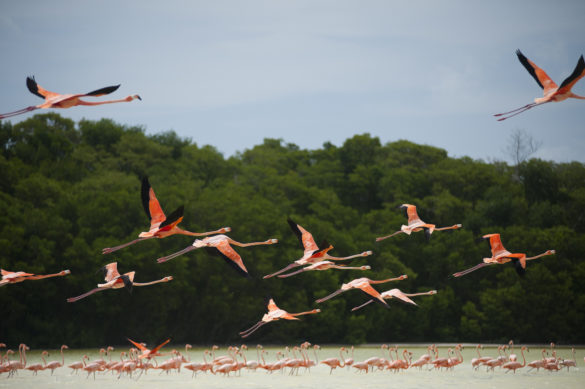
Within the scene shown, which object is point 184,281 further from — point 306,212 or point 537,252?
point 537,252

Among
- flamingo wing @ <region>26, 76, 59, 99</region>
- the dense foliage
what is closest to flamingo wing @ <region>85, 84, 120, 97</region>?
flamingo wing @ <region>26, 76, 59, 99</region>

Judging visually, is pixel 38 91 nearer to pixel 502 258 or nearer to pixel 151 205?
pixel 151 205

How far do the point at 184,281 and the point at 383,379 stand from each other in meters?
20.8

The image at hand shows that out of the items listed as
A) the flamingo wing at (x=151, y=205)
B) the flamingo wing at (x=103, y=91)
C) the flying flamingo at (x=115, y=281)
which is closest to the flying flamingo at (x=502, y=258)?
the flamingo wing at (x=151, y=205)

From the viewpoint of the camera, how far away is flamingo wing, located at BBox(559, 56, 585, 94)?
1247cm

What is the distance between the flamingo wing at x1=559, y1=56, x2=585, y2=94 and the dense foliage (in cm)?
2660

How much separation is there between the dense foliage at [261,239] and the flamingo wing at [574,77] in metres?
26.6

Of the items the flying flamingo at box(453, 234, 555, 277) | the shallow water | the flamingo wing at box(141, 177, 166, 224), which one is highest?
the flamingo wing at box(141, 177, 166, 224)

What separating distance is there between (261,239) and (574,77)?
34488mm

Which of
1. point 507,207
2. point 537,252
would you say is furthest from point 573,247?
point 507,207

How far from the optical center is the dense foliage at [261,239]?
41.1 meters

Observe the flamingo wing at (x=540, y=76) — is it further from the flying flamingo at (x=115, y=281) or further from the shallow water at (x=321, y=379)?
the shallow water at (x=321, y=379)

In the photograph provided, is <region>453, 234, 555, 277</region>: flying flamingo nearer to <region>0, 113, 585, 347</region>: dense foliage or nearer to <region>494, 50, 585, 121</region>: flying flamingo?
<region>494, 50, 585, 121</region>: flying flamingo

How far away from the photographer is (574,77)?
12680 millimetres
